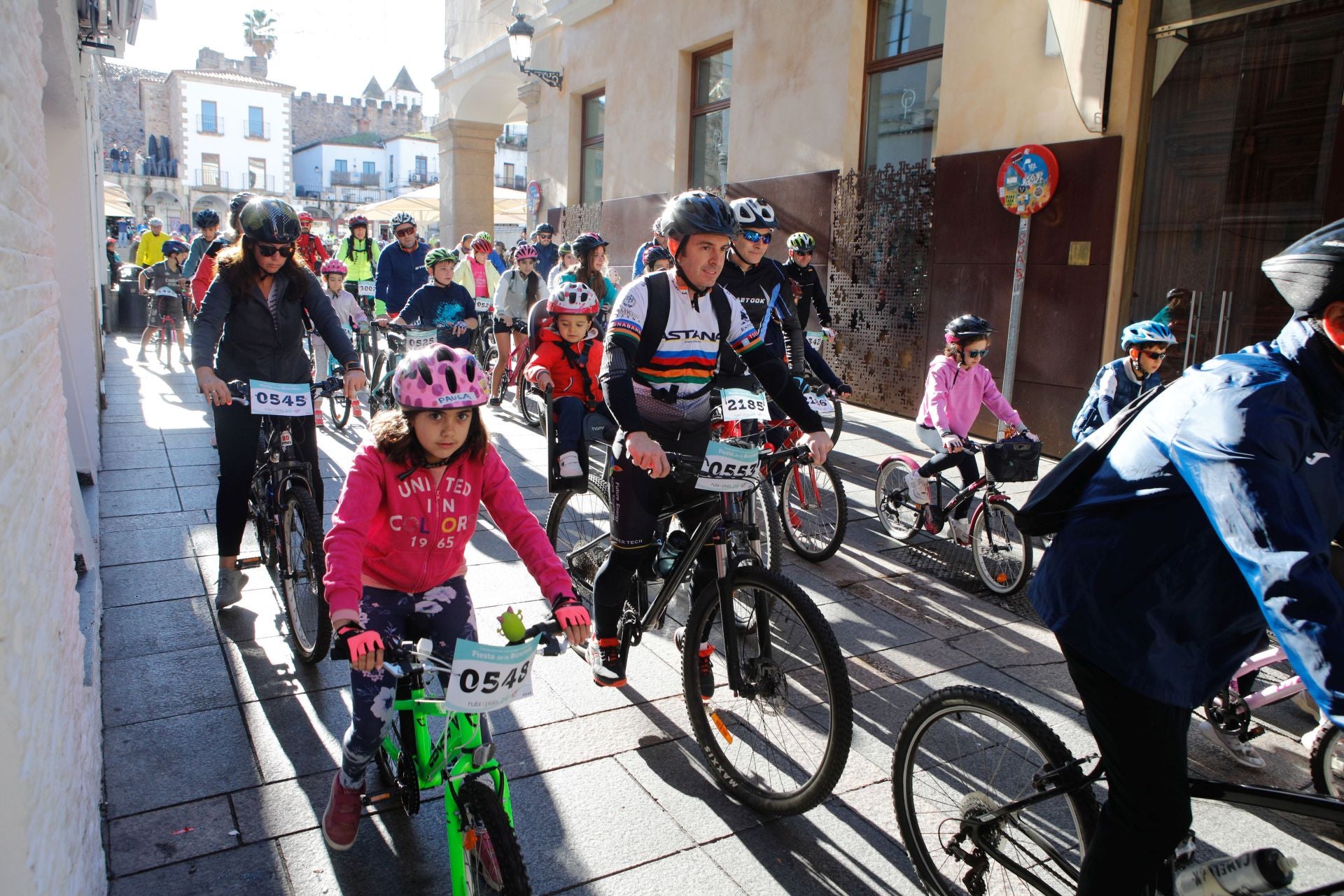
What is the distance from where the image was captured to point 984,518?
5.47 meters

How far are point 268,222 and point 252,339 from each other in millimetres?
563

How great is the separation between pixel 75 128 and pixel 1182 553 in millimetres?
8252

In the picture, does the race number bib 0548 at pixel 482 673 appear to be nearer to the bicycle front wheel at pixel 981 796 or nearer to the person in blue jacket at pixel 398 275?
the bicycle front wheel at pixel 981 796

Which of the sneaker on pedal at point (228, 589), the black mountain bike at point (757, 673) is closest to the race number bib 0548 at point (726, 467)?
the black mountain bike at point (757, 673)

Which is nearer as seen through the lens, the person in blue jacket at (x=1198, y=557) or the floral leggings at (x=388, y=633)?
the person in blue jacket at (x=1198, y=557)

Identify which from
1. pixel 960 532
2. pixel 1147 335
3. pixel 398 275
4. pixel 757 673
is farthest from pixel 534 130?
pixel 757 673

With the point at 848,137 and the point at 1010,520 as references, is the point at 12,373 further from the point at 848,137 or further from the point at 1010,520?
the point at 848,137

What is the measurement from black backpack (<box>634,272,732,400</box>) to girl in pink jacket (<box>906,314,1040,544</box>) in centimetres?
233

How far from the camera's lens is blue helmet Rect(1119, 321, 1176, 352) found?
16.9ft

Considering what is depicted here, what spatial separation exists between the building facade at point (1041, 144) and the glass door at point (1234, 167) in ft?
0.05

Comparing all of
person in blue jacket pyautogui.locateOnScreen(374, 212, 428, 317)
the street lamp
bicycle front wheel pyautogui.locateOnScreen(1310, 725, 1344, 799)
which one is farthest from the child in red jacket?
the street lamp

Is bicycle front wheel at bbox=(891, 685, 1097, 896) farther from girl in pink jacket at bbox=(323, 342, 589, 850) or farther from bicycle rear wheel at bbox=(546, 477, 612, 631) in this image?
bicycle rear wheel at bbox=(546, 477, 612, 631)

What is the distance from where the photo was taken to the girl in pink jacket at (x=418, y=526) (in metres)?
2.65

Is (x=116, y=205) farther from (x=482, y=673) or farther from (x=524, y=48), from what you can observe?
(x=482, y=673)
